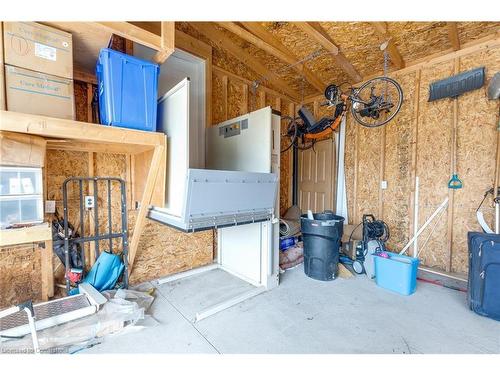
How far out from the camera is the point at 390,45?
2.98 metres

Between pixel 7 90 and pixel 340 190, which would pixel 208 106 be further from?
pixel 340 190

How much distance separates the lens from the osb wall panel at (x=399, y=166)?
3291mm

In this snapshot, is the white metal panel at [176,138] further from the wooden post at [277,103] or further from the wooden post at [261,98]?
the wooden post at [277,103]

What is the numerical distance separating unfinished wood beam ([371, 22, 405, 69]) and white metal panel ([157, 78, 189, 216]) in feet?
7.82

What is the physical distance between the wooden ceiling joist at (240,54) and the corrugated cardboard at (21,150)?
2356 mm

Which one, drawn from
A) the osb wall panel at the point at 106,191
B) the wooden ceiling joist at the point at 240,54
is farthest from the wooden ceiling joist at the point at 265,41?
the osb wall panel at the point at 106,191

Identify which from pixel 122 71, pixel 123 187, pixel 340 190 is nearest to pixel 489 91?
pixel 340 190

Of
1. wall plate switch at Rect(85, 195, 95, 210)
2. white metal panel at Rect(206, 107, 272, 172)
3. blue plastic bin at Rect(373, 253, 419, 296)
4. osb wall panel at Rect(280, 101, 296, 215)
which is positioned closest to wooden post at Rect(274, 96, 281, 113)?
osb wall panel at Rect(280, 101, 296, 215)

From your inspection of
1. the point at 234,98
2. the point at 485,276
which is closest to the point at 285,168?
the point at 234,98

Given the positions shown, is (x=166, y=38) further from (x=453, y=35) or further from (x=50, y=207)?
(x=453, y=35)

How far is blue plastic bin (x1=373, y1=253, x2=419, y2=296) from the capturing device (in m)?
2.37

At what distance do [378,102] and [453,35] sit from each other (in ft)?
3.23

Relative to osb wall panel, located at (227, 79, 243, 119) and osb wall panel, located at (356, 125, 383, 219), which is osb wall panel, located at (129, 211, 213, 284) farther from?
osb wall panel, located at (356, 125, 383, 219)

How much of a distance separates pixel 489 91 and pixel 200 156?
3.41 metres
